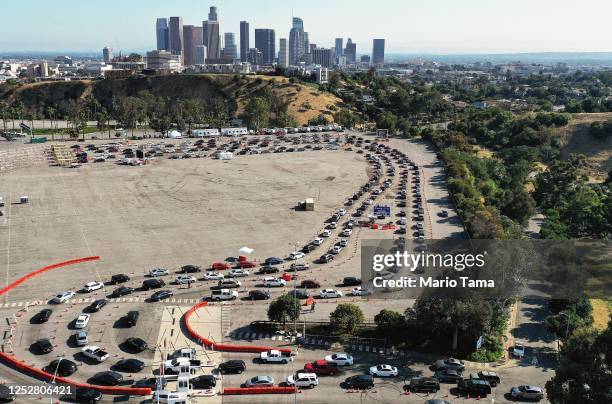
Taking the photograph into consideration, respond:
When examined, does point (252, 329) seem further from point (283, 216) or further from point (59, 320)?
point (283, 216)

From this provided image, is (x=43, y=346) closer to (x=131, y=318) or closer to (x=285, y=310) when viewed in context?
(x=131, y=318)

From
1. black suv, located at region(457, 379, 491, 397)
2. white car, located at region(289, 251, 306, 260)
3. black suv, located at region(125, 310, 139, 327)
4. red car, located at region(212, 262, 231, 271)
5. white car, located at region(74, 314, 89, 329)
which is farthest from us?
white car, located at region(289, 251, 306, 260)

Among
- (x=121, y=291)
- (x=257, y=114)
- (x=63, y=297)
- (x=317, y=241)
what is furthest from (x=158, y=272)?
(x=257, y=114)

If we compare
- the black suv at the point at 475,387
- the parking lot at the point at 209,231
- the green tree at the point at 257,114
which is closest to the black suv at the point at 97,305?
the parking lot at the point at 209,231

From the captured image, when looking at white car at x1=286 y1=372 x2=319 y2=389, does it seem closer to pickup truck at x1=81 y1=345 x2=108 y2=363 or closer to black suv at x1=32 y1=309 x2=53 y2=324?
pickup truck at x1=81 y1=345 x2=108 y2=363

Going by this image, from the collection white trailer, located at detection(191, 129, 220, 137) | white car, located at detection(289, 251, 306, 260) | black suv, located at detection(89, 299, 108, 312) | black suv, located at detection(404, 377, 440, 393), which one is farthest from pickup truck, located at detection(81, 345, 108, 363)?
white trailer, located at detection(191, 129, 220, 137)

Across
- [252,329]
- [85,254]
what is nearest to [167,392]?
[252,329]
